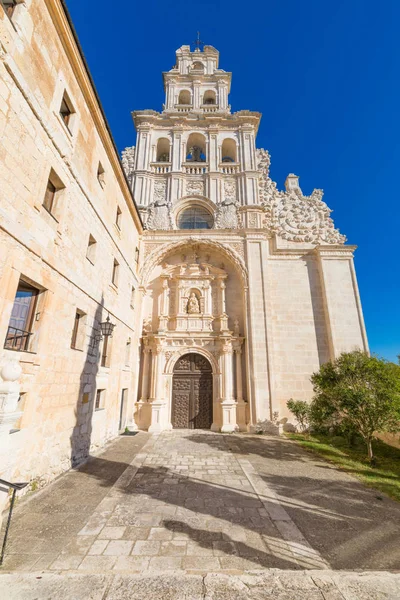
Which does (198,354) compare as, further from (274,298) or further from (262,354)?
(274,298)

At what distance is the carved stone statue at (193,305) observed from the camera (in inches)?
573

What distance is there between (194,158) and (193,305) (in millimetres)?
11733

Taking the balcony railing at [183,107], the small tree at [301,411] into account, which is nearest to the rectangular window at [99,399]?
the small tree at [301,411]

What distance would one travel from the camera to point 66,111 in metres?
7.38

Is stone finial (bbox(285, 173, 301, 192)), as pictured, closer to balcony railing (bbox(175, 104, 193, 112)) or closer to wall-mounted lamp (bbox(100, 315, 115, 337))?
balcony railing (bbox(175, 104, 193, 112))

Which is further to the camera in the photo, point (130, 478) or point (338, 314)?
point (338, 314)

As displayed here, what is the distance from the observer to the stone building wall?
16.0 ft

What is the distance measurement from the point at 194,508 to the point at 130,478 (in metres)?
2.07

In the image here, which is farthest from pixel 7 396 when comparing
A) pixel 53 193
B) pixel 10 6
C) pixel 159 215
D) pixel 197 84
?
pixel 197 84

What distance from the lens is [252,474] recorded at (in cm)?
668

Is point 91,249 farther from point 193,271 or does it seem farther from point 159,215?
point 159,215

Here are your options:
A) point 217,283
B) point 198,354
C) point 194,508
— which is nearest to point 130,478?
point 194,508

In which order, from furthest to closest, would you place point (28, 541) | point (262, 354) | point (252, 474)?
point (262, 354) → point (252, 474) → point (28, 541)

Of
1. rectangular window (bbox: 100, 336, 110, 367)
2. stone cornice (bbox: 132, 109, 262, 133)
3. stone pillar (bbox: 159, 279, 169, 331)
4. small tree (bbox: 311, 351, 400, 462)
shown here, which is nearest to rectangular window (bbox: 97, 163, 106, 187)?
rectangular window (bbox: 100, 336, 110, 367)
